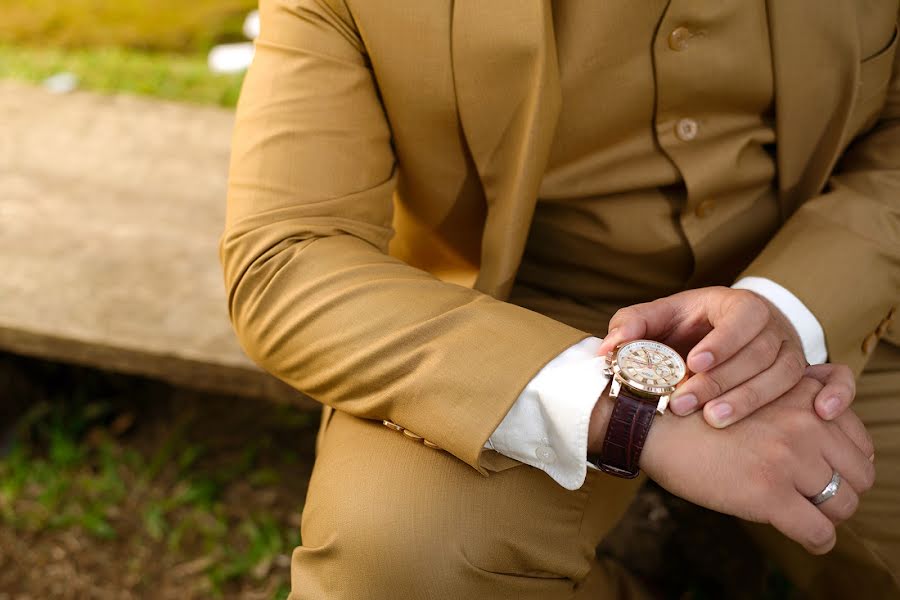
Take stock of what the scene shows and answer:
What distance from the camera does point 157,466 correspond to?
2494 mm

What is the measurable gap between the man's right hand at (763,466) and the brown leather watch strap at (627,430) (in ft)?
0.07

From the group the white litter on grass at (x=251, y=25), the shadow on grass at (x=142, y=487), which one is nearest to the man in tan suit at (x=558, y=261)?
the shadow on grass at (x=142, y=487)

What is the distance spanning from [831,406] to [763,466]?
0.14 metres

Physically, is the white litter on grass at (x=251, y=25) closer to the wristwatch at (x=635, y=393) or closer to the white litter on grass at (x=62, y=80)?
the white litter on grass at (x=62, y=80)

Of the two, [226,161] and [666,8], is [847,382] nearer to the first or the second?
[666,8]

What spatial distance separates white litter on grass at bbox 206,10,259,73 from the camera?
3.48 metres

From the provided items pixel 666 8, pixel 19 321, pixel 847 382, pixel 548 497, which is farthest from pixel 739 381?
pixel 19 321

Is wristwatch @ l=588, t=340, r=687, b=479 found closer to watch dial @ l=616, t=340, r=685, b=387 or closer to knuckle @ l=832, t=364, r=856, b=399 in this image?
watch dial @ l=616, t=340, r=685, b=387

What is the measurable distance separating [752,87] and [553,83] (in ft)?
1.19

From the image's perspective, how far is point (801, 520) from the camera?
4.21 feet

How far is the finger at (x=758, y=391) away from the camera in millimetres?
1283

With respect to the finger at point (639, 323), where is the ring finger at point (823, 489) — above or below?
below

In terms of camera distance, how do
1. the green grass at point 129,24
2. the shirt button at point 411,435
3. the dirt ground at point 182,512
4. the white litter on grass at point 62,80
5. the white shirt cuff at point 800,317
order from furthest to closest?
the green grass at point 129,24
the white litter on grass at point 62,80
the dirt ground at point 182,512
the white shirt cuff at point 800,317
the shirt button at point 411,435

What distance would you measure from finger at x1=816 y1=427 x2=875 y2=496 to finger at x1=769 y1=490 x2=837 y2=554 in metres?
0.04
